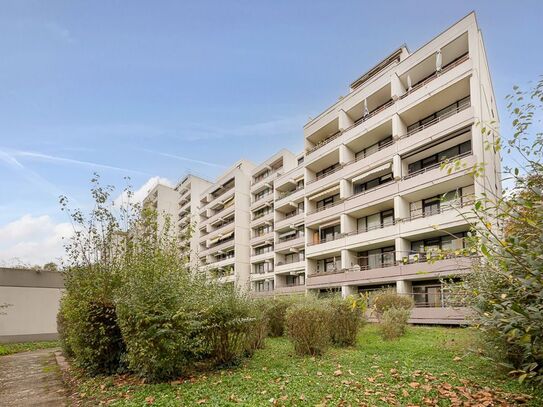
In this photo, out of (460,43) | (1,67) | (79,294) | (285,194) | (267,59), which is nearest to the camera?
(79,294)

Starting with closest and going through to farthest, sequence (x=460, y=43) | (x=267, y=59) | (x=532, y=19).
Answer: (x=532, y=19) < (x=267, y=59) < (x=460, y=43)

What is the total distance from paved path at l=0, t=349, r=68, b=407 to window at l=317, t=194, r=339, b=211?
84.7 feet

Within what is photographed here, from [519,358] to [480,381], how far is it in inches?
34.9

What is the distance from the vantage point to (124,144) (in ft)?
51.8

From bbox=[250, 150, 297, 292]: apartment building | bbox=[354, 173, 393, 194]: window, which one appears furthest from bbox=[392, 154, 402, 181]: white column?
bbox=[250, 150, 297, 292]: apartment building

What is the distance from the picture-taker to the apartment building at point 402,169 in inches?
900

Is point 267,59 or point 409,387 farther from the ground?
point 267,59

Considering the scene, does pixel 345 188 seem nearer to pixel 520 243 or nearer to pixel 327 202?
pixel 327 202

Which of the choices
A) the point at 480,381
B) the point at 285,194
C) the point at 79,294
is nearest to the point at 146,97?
the point at 79,294

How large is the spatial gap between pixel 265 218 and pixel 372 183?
72.8ft

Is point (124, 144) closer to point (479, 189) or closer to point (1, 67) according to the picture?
point (1, 67)

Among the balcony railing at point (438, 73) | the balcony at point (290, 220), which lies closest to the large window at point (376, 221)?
the balcony railing at point (438, 73)

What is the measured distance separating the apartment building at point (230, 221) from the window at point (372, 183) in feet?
82.6

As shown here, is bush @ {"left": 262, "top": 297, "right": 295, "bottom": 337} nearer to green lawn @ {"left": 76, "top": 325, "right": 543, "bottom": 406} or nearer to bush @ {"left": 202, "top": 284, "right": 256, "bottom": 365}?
green lawn @ {"left": 76, "top": 325, "right": 543, "bottom": 406}
